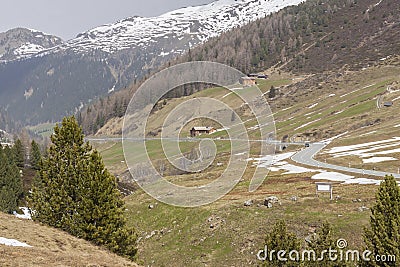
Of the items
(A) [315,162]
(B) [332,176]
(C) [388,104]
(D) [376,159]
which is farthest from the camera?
(C) [388,104]

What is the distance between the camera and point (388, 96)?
158750 mm

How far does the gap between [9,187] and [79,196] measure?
64.8 m

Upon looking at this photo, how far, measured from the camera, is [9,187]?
8919 cm

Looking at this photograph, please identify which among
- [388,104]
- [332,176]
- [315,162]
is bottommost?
[315,162]

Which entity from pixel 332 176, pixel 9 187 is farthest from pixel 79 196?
pixel 9 187

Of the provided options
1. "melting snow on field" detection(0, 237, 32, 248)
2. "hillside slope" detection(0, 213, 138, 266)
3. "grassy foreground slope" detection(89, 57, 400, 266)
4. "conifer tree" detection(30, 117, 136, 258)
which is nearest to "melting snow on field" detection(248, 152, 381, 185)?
"grassy foreground slope" detection(89, 57, 400, 266)

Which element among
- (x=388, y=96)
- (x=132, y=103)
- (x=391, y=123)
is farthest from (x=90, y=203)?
(x=388, y=96)

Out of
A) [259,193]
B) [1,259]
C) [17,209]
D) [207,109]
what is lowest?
[17,209]

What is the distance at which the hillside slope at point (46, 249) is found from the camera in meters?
21.8

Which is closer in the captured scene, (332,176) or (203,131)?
(332,176)

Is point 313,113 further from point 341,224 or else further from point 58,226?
point 58,226

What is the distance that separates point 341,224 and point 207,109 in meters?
27.2

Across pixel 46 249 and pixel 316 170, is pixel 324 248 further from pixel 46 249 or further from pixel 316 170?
pixel 316 170

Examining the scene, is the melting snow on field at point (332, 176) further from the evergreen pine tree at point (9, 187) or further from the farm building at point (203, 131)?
the evergreen pine tree at point (9, 187)
